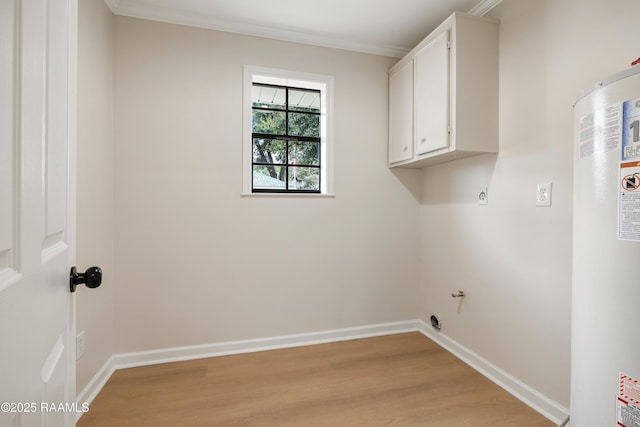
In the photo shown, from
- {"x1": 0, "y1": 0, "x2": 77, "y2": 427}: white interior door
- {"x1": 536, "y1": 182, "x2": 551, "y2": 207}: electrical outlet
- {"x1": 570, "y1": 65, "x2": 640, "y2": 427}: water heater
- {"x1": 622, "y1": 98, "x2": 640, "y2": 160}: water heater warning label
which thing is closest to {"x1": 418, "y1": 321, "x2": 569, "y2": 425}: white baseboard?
{"x1": 570, "y1": 65, "x2": 640, "y2": 427}: water heater

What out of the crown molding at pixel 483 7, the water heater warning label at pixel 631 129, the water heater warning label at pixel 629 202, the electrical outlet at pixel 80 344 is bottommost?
the electrical outlet at pixel 80 344

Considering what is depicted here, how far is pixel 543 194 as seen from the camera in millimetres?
1810

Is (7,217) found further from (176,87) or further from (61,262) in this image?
(176,87)

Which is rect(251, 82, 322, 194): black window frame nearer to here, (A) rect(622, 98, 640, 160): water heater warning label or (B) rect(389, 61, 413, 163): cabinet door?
(B) rect(389, 61, 413, 163): cabinet door

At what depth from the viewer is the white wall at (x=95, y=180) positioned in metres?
1.78

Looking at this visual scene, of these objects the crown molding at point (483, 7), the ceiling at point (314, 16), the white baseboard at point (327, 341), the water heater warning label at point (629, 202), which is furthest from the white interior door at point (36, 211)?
the crown molding at point (483, 7)

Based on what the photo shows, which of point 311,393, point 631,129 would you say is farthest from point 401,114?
point 311,393

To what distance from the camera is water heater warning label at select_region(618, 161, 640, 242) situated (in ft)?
2.87

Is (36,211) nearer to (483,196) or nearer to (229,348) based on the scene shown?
(229,348)

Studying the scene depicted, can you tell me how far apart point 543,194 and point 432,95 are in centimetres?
102

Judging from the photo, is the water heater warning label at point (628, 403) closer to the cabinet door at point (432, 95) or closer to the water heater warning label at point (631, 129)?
the water heater warning label at point (631, 129)

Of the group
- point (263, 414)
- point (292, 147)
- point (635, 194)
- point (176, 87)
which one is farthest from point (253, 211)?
point (635, 194)

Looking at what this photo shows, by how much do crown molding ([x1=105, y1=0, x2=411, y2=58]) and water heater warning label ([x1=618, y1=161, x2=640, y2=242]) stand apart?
2.37m

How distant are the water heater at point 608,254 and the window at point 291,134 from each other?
1900 mm
